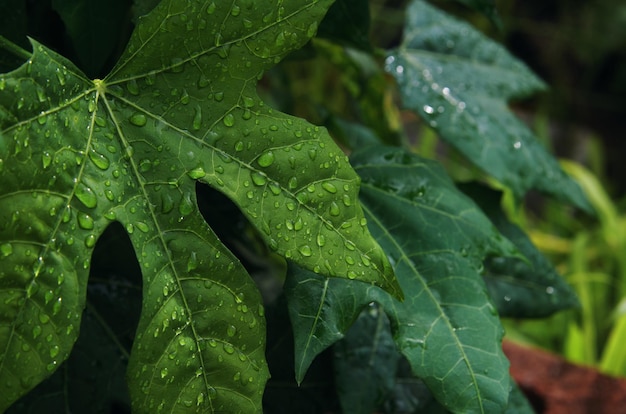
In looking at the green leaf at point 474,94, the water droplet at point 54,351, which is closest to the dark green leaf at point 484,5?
the green leaf at point 474,94

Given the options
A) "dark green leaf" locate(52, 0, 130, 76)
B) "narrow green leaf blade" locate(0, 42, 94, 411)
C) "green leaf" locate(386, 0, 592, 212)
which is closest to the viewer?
"narrow green leaf blade" locate(0, 42, 94, 411)

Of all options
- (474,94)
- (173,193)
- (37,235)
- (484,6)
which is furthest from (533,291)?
(37,235)

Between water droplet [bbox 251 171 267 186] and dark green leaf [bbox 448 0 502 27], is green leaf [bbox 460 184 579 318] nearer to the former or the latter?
dark green leaf [bbox 448 0 502 27]

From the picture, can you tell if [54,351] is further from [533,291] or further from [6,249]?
[533,291]

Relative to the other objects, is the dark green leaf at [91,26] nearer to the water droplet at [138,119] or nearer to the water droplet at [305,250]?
A: the water droplet at [138,119]

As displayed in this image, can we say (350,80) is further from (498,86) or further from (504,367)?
(504,367)

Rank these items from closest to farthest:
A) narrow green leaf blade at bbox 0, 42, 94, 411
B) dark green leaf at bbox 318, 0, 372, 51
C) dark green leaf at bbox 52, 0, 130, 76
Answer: narrow green leaf blade at bbox 0, 42, 94, 411 → dark green leaf at bbox 52, 0, 130, 76 → dark green leaf at bbox 318, 0, 372, 51

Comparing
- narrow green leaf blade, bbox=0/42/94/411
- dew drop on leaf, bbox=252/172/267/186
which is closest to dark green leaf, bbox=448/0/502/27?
dew drop on leaf, bbox=252/172/267/186
